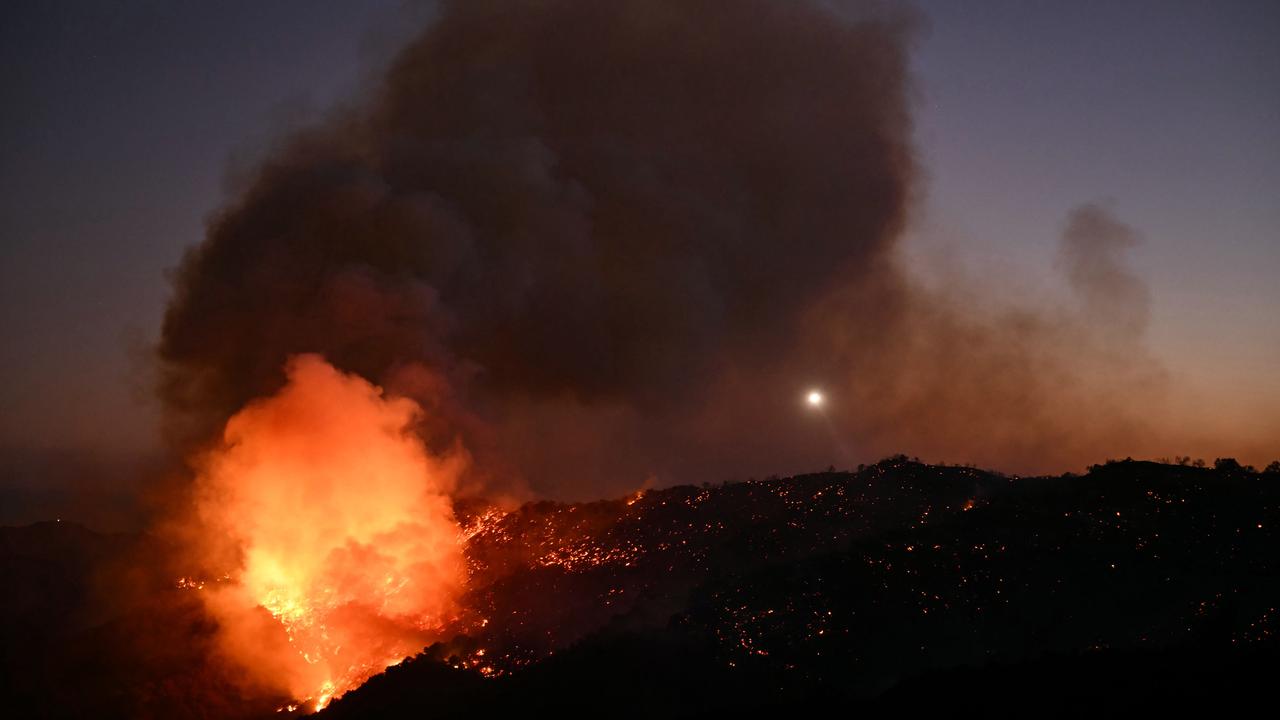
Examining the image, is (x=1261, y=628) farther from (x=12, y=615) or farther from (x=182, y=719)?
(x=12, y=615)

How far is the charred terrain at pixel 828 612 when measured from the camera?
66.1 feet

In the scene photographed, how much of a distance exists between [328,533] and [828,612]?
56.1ft

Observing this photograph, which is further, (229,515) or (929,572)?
(229,515)

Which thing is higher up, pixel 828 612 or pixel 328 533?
pixel 328 533

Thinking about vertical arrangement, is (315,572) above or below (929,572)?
above

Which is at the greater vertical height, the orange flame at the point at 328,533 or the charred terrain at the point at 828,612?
the orange flame at the point at 328,533

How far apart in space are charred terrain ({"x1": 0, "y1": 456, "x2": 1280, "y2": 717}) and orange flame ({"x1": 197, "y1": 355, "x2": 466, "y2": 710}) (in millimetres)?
1152

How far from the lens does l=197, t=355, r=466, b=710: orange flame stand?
1093 inches

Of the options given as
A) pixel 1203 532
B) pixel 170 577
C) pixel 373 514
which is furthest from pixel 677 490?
pixel 170 577

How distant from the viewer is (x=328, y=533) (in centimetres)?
3097

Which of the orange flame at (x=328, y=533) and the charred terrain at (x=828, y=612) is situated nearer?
the charred terrain at (x=828, y=612)

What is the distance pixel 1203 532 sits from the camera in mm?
24562

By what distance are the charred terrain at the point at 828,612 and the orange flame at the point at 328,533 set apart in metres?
1.15

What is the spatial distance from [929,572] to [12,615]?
4568 cm
